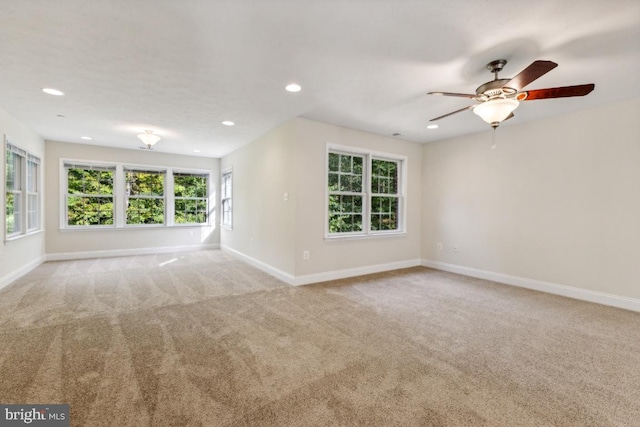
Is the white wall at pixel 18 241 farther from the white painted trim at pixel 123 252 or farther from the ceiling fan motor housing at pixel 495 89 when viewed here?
the ceiling fan motor housing at pixel 495 89

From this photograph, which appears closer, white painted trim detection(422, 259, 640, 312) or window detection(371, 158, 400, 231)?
white painted trim detection(422, 259, 640, 312)

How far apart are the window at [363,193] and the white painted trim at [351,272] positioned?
0.60 m

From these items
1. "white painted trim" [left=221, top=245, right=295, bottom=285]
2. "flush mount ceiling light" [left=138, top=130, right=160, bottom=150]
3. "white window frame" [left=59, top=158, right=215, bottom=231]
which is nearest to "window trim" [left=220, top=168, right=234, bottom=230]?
"white window frame" [left=59, top=158, right=215, bottom=231]

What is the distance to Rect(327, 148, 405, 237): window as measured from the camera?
16.0ft

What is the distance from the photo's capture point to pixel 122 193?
6.62 m

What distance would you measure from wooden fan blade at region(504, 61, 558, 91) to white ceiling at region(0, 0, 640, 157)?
0.98 ft

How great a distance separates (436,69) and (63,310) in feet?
15.2

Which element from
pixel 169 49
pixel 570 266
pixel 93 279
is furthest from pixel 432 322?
pixel 93 279

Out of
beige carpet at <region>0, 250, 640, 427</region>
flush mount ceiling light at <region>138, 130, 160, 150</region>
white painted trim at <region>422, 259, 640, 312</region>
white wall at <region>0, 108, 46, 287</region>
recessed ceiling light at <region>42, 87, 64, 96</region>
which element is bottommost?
beige carpet at <region>0, 250, 640, 427</region>

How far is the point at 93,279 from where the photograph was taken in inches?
177

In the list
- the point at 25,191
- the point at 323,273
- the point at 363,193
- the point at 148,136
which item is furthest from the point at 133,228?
the point at 363,193

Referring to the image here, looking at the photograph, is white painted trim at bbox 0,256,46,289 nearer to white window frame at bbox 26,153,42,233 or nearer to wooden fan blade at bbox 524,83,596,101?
white window frame at bbox 26,153,42,233

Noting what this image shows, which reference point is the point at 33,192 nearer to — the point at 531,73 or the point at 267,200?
the point at 267,200

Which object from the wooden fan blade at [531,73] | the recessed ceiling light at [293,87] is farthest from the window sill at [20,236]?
the wooden fan blade at [531,73]
